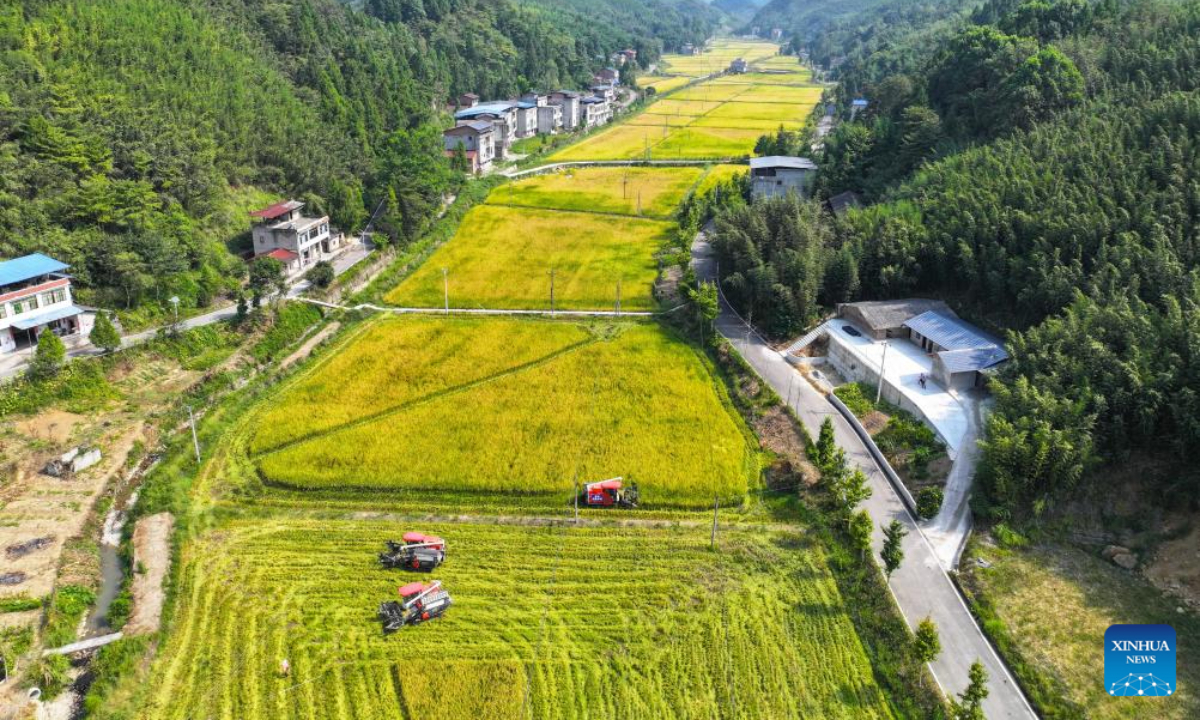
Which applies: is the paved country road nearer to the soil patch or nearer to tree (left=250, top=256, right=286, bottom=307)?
tree (left=250, top=256, right=286, bottom=307)

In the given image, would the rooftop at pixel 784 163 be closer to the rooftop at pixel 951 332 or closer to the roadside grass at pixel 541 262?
the roadside grass at pixel 541 262

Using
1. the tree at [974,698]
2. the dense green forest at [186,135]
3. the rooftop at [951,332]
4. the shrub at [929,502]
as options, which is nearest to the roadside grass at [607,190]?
the dense green forest at [186,135]

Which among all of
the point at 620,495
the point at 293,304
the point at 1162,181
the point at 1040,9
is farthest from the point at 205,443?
the point at 1040,9

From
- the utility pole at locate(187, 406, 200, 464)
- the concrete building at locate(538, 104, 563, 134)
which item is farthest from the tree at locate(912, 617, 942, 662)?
the concrete building at locate(538, 104, 563, 134)

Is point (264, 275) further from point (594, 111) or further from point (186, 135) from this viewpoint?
point (594, 111)

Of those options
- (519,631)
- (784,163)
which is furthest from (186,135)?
(784,163)

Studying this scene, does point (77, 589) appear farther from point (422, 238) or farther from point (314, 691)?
point (422, 238)
